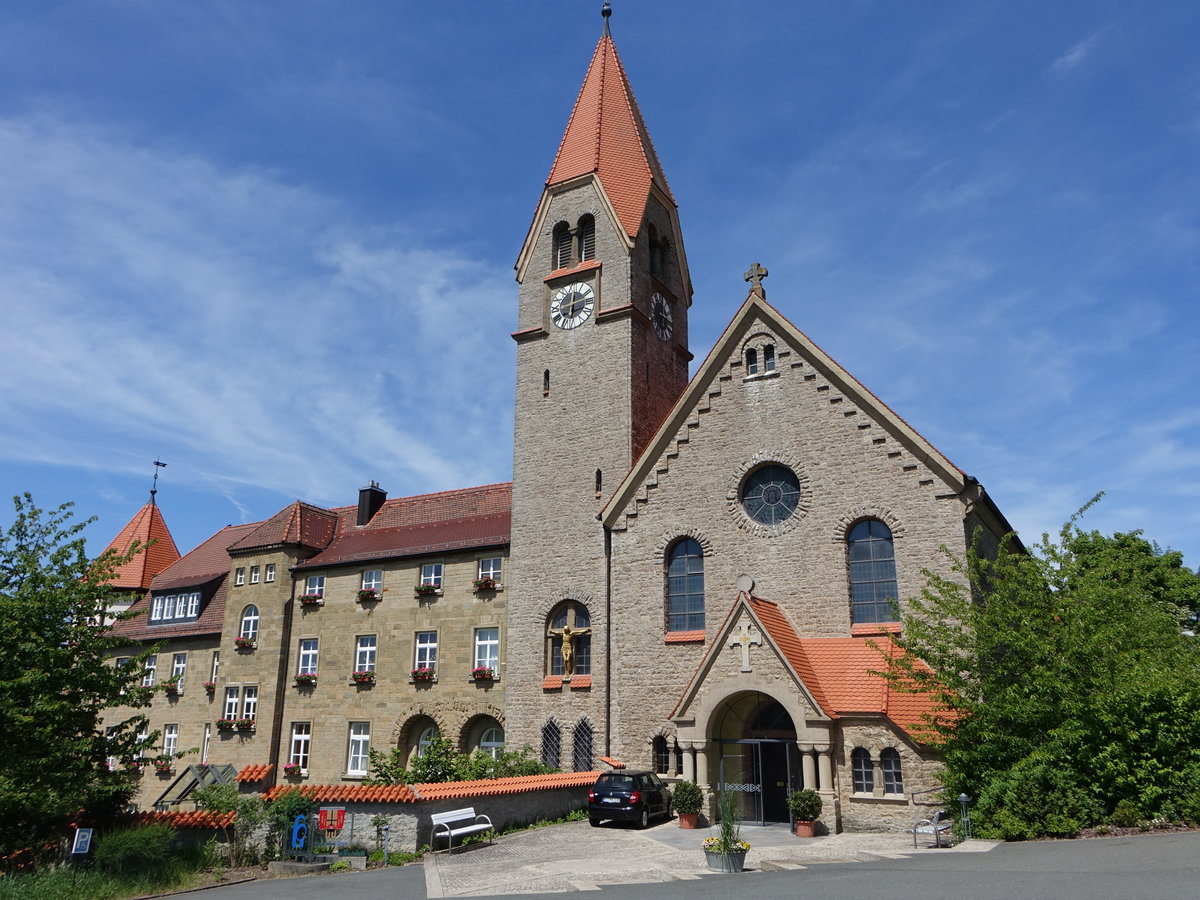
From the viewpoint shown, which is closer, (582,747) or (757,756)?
(757,756)

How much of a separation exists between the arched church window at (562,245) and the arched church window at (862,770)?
18980mm

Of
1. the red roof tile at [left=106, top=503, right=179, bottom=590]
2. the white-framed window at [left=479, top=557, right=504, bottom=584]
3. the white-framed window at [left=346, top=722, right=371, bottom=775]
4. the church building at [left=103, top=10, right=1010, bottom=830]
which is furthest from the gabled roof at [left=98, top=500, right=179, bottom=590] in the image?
the white-framed window at [left=479, top=557, right=504, bottom=584]

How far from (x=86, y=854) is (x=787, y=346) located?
1989cm

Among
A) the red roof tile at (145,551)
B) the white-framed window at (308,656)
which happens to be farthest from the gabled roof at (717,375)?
the red roof tile at (145,551)

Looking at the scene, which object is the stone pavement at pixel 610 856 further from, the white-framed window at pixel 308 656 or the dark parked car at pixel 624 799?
the white-framed window at pixel 308 656

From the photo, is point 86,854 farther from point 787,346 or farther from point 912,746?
point 787,346

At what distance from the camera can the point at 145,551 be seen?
4559cm

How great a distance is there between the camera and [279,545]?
119 feet

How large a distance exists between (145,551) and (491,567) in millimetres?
23026

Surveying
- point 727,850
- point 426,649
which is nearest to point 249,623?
point 426,649

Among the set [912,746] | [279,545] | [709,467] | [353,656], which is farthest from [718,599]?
[279,545]

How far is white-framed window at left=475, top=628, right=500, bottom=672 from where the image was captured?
99.9ft

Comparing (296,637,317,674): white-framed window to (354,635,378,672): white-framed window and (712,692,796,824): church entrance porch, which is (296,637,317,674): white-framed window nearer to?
(354,635,378,672): white-framed window

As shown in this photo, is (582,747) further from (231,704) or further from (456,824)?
(231,704)
